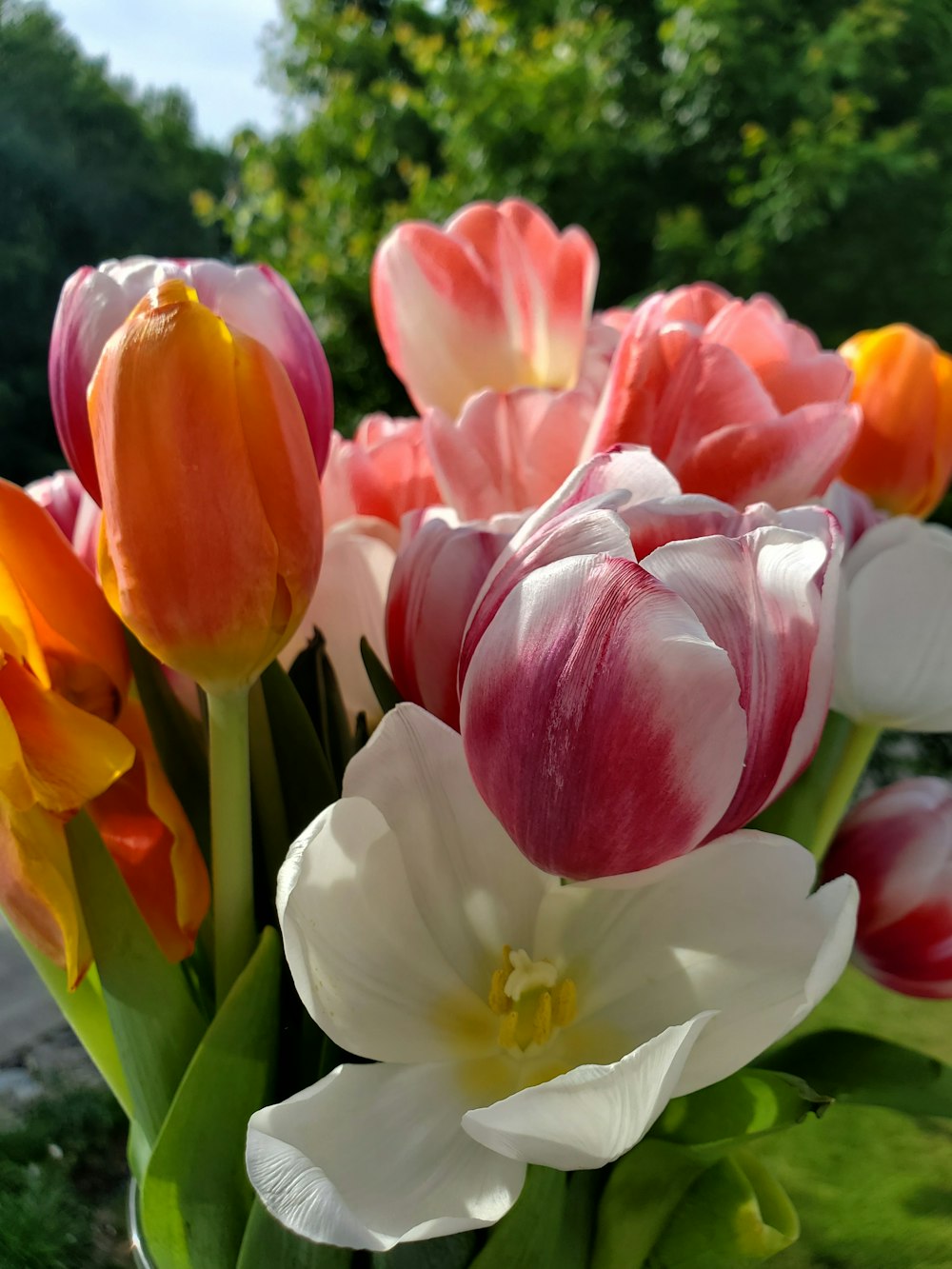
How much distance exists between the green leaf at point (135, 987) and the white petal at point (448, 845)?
0.16 ft

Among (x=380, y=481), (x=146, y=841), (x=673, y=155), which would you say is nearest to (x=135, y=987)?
(x=146, y=841)

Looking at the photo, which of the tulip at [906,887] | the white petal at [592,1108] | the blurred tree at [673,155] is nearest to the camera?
the white petal at [592,1108]

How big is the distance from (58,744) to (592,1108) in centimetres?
10

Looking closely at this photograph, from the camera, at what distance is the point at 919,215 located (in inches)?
61.3

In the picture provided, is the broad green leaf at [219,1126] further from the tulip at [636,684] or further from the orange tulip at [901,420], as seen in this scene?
the orange tulip at [901,420]

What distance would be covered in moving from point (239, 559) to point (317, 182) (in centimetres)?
166

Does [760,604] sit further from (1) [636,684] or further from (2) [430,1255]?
(2) [430,1255]

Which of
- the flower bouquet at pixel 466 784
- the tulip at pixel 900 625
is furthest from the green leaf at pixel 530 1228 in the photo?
the tulip at pixel 900 625

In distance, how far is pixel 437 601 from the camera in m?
0.19

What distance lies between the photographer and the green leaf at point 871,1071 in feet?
0.68

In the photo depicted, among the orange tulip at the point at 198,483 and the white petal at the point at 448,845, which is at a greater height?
the orange tulip at the point at 198,483

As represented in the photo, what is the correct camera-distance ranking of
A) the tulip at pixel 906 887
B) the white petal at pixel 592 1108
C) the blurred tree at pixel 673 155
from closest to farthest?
the white petal at pixel 592 1108 < the tulip at pixel 906 887 < the blurred tree at pixel 673 155

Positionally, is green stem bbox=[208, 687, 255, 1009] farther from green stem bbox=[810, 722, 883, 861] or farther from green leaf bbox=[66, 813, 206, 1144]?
green stem bbox=[810, 722, 883, 861]

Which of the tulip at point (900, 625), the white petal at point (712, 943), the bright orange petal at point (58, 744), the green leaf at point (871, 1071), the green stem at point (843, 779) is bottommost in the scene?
the green leaf at point (871, 1071)
